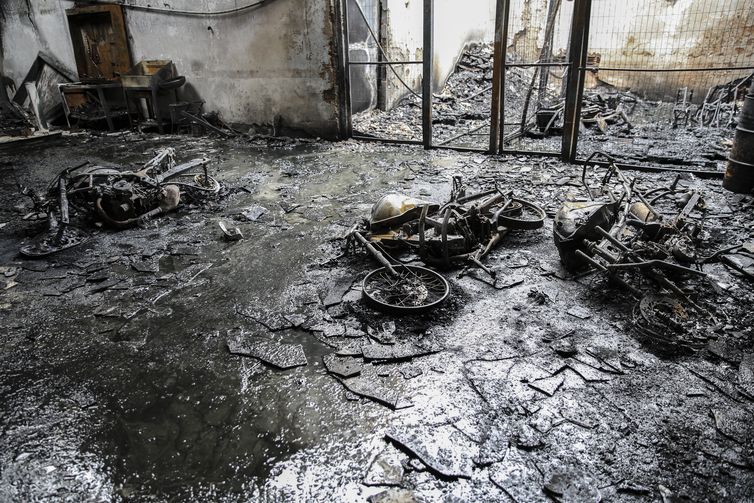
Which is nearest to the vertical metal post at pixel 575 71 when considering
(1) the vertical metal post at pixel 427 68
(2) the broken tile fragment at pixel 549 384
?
(1) the vertical metal post at pixel 427 68

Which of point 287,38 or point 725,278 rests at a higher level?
point 287,38

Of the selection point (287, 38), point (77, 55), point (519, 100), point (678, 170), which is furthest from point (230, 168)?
point (519, 100)

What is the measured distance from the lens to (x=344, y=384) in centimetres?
343

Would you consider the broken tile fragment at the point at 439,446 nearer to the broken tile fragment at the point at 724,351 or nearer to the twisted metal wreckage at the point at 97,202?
the broken tile fragment at the point at 724,351

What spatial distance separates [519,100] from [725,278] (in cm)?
1193

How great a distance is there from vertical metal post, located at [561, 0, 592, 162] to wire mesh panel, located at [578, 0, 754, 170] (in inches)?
49.6

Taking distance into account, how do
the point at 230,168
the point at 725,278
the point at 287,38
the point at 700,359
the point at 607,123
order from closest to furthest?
the point at 700,359
the point at 725,278
the point at 230,168
the point at 287,38
the point at 607,123

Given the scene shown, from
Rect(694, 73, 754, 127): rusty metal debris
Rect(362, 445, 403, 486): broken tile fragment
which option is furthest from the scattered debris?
Rect(694, 73, 754, 127): rusty metal debris

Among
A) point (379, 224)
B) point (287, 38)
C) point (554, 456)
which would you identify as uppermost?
point (287, 38)

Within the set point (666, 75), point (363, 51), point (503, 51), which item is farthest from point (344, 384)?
point (666, 75)

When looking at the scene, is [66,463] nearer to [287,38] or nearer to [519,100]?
[287,38]

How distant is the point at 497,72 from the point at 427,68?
1484mm

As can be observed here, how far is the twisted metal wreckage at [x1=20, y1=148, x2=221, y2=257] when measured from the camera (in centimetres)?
594

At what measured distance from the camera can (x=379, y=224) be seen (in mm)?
5301
